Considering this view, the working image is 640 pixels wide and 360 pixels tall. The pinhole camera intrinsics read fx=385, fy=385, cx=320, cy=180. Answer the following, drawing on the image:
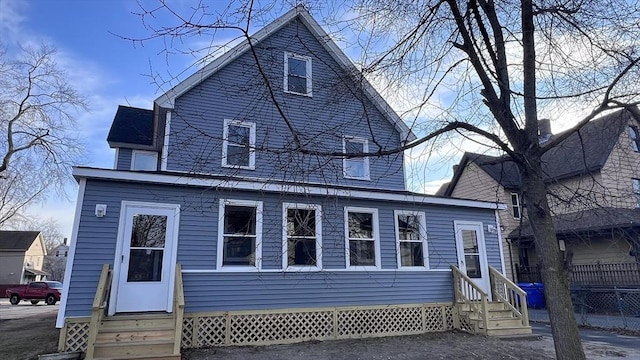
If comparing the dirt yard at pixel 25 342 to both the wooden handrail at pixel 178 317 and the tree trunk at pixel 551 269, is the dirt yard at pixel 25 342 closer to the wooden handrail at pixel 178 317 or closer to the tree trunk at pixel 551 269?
the wooden handrail at pixel 178 317

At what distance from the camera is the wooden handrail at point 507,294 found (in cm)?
982

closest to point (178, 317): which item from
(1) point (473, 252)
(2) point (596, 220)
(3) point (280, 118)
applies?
(3) point (280, 118)

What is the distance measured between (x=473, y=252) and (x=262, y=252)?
251 inches

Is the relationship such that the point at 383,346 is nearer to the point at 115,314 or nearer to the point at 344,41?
the point at 115,314

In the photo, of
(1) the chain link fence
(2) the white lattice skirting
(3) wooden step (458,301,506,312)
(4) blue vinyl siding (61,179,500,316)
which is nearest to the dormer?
(4) blue vinyl siding (61,179,500,316)

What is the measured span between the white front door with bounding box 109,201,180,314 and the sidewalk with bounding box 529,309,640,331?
10.3 metres

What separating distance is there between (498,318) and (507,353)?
6.41 ft

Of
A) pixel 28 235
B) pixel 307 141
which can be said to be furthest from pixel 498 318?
pixel 28 235

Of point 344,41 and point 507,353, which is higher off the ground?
point 344,41

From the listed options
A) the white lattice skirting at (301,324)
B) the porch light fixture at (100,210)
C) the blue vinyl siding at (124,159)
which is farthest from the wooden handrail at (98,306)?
the blue vinyl siding at (124,159)

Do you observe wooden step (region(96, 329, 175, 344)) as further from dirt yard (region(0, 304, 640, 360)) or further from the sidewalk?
the sidewalk

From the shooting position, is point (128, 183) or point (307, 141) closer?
point (307, 141)

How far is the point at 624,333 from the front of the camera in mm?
10656

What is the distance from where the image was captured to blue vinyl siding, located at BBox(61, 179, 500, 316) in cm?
760
